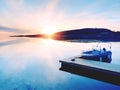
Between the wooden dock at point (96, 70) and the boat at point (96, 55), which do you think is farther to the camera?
the boat at point (96, 55)

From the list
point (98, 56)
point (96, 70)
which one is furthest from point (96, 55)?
point (96, 70)

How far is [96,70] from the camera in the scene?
9242 mm

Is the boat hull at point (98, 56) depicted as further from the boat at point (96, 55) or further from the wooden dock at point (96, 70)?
the wooden dock at point (96, 70)

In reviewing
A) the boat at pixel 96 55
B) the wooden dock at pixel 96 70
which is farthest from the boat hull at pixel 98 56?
the wooden dock at pixel 96 70

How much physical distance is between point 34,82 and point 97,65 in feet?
12.3

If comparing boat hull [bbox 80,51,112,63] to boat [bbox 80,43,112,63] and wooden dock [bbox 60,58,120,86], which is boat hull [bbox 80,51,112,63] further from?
wooden dock [bbox 60,58,120,86]

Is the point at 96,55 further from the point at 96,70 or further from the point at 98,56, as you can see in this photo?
the point at 96,70

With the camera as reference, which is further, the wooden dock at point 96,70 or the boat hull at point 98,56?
the boat hull at point 98,56

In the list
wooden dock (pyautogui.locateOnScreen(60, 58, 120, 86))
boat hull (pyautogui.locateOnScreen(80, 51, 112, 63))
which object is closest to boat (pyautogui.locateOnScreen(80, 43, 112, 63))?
boat hull (pyautogui.locateOnScreen(80, 51, 112, 63))

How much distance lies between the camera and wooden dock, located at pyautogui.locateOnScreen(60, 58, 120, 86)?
28.3ft

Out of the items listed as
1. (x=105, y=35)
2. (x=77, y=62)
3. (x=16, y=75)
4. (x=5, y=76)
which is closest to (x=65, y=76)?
(x=77, y=62)

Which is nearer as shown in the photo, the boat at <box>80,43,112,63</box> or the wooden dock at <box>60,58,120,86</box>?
the wooden dock at <box>60,58,120,86</box>

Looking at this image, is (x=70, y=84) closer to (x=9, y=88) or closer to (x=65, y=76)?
(x=65, y=76)

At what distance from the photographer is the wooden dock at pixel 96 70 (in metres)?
8.62
